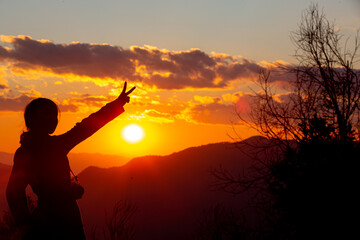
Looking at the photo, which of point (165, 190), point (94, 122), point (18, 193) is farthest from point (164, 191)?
point (18, 193)

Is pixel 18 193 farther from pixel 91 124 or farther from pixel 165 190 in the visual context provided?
pixel 165 190

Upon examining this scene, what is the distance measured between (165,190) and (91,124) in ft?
491

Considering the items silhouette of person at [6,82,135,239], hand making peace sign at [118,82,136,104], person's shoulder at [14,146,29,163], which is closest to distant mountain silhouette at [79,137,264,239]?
hand making peace sign at [118,82,136,104]

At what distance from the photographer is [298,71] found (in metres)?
15.4

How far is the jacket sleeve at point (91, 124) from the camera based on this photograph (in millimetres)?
3243

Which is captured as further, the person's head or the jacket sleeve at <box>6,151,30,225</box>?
the person's head

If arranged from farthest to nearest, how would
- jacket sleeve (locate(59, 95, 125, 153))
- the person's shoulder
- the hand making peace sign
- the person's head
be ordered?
1. the hand making peace sign
2. jacket sleeve (locate(59, 95, 125, 153))
3. the person's head
4. the person's shoulder

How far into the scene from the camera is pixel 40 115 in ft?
10.2

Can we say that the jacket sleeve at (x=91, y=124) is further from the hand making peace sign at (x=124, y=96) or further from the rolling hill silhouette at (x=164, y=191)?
the rolling hill silhouette at (x=164, y=191)

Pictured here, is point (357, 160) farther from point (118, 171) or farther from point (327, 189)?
point (118, 171)

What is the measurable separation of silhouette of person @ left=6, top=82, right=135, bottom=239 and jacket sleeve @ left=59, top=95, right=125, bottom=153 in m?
0.01

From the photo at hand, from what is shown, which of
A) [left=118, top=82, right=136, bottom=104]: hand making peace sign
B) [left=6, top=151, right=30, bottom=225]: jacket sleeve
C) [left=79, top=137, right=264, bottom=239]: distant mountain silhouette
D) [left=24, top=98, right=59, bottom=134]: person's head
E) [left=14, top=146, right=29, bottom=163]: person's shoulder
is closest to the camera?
[left=6, top=151, right=30, bottom=225]: jacket sleeve

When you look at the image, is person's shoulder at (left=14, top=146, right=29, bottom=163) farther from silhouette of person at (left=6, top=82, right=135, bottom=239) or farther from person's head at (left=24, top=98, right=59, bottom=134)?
person's head at (left=24, top=98, right=59, bottom=134)

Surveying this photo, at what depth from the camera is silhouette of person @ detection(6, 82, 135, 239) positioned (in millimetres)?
2830
